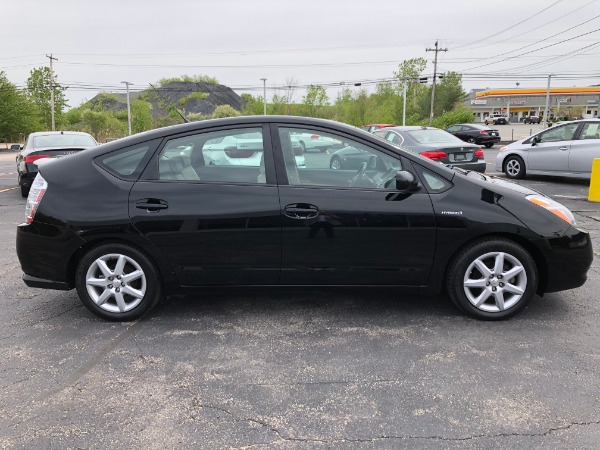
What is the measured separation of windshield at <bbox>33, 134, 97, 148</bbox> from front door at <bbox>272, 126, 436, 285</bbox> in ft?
27.9

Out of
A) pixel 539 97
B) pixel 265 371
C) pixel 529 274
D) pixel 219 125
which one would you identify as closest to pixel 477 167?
pixel 529 274

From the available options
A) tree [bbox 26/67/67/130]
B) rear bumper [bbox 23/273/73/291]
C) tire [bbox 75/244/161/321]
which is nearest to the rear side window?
tire [bbox 75/244/161/321]

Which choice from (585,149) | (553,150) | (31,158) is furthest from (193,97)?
(585,149)

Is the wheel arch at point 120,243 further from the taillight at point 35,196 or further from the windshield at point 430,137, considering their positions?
the windshield at point 430,137

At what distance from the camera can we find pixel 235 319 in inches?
162

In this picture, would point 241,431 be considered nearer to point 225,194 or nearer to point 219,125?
point 225,194

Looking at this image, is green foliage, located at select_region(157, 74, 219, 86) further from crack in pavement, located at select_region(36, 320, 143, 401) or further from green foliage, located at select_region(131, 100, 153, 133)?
crack in pavement, located at select_region(36, 320, 143, 401)

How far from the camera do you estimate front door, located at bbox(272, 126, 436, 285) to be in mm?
3807

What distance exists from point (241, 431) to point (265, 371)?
25.3 inches

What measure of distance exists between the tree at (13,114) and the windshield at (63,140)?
4141 cm

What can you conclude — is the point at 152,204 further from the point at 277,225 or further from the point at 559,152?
the point at 559,152

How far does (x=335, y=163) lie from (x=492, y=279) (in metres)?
1.50

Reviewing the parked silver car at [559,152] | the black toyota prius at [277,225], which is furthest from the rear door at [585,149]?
the black toyota prius at [277,225]

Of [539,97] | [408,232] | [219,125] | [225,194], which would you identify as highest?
[539,97]
